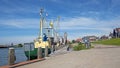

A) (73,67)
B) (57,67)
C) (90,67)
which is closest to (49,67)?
(57,67)

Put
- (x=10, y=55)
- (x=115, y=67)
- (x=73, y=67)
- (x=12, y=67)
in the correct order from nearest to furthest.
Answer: (x=115, y=67) < (x=73, y=67) < (x=12, y=67) < (x=10, y=55)

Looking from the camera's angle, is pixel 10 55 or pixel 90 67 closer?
pixel 90 67

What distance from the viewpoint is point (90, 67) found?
1525 cm

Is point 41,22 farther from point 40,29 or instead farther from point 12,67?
point 12,67

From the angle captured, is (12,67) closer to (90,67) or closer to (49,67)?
(49,67)

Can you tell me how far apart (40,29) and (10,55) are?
1534 inches

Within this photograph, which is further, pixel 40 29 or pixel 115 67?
pixel 40 29

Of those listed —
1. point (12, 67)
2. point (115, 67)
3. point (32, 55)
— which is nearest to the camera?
point (115, 67)

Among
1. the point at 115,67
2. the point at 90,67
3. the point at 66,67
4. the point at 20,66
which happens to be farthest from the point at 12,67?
the point at 115,67

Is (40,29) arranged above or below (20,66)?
above

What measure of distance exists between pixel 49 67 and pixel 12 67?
2629mm

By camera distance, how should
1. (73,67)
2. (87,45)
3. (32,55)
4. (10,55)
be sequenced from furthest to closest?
1. (87,45)
2. (32,55)
3. (10,55)
4. (73,67)

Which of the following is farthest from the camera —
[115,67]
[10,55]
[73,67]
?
[10,55]

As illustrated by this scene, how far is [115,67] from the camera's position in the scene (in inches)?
580
